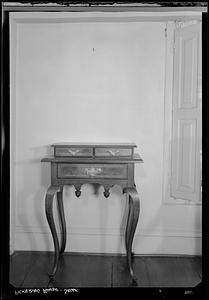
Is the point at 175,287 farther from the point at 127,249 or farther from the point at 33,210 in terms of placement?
the point at 33,210

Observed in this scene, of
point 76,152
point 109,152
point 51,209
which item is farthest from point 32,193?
point 109,152

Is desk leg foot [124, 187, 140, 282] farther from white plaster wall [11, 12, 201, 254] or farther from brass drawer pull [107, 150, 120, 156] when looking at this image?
brass drawer pull [107, 150, 120, 156]

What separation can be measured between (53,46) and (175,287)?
1.00 m

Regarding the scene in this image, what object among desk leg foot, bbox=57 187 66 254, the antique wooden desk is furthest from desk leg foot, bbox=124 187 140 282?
desk leg foot, bbox=57 187 66 254

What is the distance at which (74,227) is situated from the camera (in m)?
1.25

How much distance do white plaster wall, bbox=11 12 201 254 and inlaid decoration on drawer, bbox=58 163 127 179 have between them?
0.25 ft

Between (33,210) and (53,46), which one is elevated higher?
(53,46)

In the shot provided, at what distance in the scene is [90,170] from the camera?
126 centimetres

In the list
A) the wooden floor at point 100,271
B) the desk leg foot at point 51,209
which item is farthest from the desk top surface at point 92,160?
the wooden floor at point 100,271

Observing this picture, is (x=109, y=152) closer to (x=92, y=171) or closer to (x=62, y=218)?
(x=92, y=171)

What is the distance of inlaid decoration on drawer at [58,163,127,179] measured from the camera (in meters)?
1.26

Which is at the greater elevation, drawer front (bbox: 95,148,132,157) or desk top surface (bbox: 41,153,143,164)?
drawer front (bbox: 95,148,132,157)

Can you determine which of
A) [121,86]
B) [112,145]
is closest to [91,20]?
[121,86]

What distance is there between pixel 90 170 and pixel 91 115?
230mm
